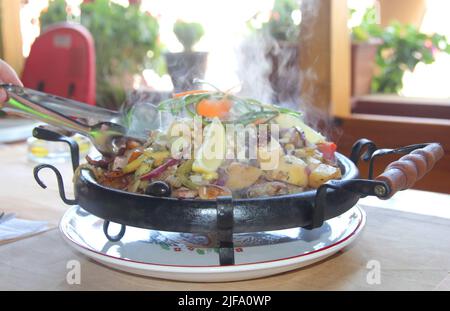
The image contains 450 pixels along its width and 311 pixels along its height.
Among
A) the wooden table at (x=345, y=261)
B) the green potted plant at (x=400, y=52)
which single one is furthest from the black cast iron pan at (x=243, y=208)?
the green potted plant at (x=400, y=52)

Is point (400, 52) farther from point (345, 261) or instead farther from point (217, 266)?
point (217, 266)

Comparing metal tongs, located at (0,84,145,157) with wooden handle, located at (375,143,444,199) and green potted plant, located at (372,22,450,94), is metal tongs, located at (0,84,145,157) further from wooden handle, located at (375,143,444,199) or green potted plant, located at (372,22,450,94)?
green potted plant, located at (372,22,450,94)

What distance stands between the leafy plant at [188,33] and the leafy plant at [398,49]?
108 centimetres

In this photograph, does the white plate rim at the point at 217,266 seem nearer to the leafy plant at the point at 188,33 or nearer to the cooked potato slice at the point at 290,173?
the cooked potato slice at the point at 290,173

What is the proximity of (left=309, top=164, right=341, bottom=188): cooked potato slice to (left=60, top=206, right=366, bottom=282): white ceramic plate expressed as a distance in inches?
4.4

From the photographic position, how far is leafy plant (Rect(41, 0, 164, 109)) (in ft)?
16.4

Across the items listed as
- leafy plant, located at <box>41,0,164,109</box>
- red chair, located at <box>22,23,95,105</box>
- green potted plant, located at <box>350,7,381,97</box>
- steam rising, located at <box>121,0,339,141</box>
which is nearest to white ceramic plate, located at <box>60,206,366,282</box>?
steam rising, located at <box>121,0,339,141</box>

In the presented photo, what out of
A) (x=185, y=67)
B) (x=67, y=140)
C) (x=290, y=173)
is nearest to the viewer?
(x=290, y=173)

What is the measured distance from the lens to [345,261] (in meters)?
1.12

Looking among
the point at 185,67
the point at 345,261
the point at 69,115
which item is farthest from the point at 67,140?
the point at 185,67

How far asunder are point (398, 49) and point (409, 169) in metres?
3.08

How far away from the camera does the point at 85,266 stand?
1.12 metres

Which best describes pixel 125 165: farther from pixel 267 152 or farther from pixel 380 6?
pixel 380 6

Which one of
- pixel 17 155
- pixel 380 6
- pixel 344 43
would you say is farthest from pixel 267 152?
pixel 380 6
